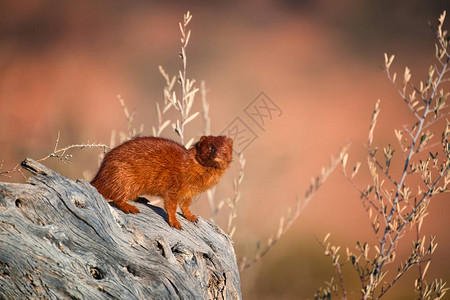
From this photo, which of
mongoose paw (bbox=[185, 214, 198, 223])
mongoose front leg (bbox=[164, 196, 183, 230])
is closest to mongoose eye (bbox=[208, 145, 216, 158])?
mongoose front leg (bbox=[164, 196, 183, 230])

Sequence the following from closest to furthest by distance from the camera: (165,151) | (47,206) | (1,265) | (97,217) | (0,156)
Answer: (1,265)
(47,206)
(97,217)
(165,151)
(0,156)

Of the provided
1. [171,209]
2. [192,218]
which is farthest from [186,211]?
[171,209]

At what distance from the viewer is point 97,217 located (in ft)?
10.8

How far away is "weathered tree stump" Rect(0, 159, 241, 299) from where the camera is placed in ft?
9.29

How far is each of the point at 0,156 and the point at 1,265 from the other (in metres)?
4.02

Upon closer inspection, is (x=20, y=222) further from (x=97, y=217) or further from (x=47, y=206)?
(x=97, y=217)

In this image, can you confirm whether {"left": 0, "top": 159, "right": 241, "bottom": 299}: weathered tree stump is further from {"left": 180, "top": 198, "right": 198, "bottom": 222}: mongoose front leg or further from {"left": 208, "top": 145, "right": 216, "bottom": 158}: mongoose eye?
{"left": 208, "top": 145, "right": 216, "bottom": 158}: mongoose eye

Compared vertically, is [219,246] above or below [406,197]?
below

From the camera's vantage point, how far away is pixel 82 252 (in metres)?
3.03

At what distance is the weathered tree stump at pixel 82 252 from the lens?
9.29 ft

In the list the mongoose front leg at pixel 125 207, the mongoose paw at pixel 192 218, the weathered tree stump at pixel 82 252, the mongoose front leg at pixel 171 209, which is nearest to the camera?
the weathered tree stump at pixel 82 252

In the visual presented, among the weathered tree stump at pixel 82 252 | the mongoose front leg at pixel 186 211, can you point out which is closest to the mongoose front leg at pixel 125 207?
the weathered tree stump at pixel 82 252

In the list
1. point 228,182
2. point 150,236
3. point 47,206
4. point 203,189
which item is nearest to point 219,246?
point 203,189

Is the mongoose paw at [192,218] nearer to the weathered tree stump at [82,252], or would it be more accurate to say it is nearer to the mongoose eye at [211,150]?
the weathered tree stump at [82,252]
